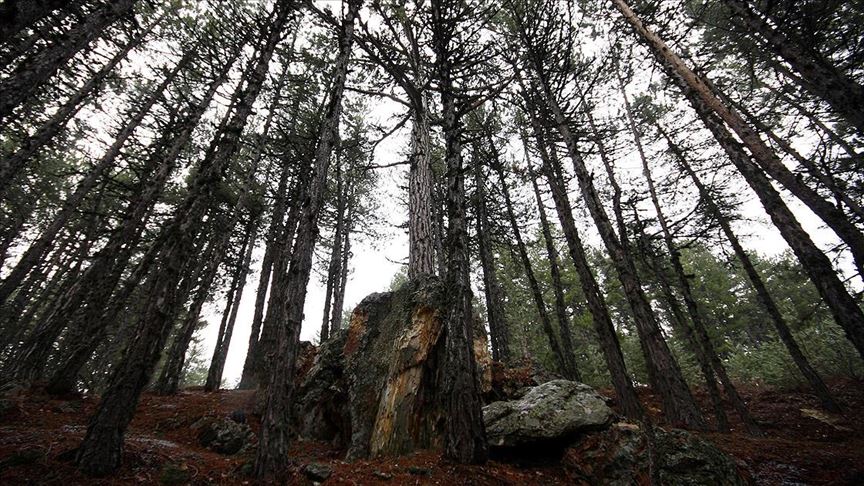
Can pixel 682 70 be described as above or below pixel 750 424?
above

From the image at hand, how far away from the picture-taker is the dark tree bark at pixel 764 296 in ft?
32.2

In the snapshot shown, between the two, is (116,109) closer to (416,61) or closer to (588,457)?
(416,61)

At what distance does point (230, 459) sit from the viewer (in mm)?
5289

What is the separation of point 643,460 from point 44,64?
11.9 meters

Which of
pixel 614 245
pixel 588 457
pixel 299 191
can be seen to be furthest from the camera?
pixel 299 191

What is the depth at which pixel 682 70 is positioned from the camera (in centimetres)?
825

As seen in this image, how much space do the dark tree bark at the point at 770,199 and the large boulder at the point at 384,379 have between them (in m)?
6.86

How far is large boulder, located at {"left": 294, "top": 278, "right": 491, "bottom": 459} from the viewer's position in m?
5.24

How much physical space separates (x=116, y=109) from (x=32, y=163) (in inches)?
280

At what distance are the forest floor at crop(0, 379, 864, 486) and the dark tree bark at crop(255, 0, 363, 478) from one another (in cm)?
39

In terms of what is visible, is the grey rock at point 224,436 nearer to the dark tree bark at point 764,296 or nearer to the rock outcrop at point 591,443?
the rock outcrop at point 591,443

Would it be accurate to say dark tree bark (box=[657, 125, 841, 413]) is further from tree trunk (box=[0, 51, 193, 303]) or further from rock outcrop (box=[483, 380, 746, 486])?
tree trunk (box=[0, 51, 193, 303])

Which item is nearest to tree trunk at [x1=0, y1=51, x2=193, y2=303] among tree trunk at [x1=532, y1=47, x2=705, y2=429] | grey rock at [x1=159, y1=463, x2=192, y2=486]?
grey rock at [x1=159, y1=463, x2=192, y2=486]

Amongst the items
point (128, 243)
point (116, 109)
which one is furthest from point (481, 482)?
point (116, 109)
